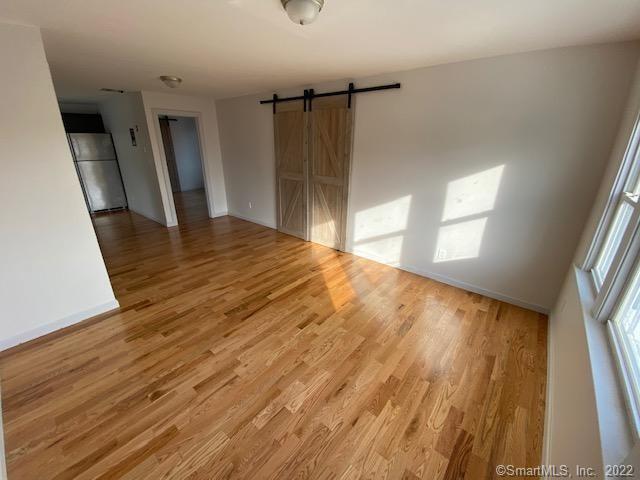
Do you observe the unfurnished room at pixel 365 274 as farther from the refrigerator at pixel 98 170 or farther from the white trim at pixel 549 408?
the refrigerator at pixel 98 170

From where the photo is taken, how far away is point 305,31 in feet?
6.09

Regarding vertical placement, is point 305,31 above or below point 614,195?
above

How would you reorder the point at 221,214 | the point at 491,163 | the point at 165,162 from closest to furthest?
1. the point at 491,163
2. the point at 165,162
3. the point at 221,214

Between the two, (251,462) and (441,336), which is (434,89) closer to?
(441,336)

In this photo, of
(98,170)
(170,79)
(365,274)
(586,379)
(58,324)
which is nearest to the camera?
(586,379)

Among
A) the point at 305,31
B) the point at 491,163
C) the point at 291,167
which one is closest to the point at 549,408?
the point at 491,163

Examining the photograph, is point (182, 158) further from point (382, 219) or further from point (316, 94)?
point (382, 219)

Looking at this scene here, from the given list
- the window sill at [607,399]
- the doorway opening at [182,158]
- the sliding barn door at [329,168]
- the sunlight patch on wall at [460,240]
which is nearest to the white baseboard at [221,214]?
the doorway opening at [182,158]

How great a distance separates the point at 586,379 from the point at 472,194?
76.4 inches

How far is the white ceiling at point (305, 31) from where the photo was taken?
151 centimetres

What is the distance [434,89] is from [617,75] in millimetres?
1330

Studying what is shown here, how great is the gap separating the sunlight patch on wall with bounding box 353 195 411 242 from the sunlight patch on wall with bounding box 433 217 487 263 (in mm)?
488

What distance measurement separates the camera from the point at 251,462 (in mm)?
1378

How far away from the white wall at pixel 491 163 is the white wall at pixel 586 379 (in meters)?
0.20
